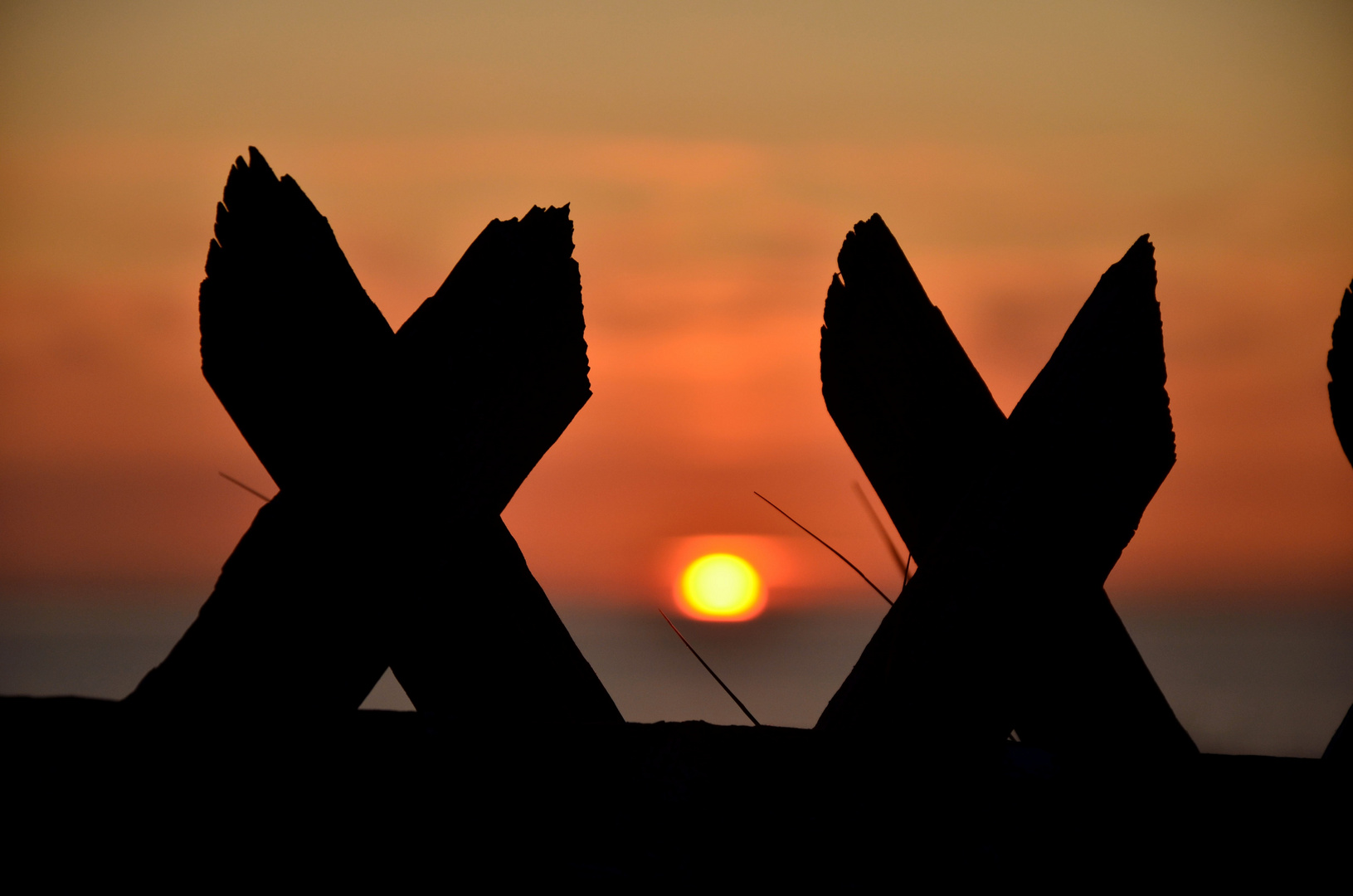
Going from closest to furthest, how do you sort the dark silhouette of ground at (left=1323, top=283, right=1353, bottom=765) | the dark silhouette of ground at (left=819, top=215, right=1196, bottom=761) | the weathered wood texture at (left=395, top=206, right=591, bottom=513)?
the dark silhouette of ground at (left=819, top=215, right=1196, bottom=761)
the weathered wood texture at (left=395, top=206, right=591, bottom=513)
the dark silhouette of ground at (left=1323, top=283, right=1353, bottom=765)

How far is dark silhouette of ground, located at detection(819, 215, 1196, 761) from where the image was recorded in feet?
4.77

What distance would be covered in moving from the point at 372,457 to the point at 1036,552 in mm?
997

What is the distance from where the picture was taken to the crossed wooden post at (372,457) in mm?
1465

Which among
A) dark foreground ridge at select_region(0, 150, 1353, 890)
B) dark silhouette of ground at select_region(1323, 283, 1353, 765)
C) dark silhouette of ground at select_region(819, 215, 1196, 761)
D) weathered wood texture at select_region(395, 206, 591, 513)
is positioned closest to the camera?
dark foreground ridge at select_region(0, 150, 1353, 890)

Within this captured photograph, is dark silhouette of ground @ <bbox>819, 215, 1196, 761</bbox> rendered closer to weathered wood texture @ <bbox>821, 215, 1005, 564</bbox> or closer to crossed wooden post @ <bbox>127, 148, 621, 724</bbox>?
weathered wood texture @ <bbox>821, 215, 1005, 564</bbox>

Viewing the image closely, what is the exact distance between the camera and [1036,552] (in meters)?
1.50

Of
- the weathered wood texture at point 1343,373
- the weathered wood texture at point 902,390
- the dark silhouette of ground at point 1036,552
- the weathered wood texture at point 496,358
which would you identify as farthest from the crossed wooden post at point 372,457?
the weathered wood texture at point 1343,373

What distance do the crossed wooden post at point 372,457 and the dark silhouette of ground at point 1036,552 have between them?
601 mm

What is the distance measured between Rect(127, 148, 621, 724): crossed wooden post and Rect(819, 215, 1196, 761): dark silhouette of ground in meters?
0.60

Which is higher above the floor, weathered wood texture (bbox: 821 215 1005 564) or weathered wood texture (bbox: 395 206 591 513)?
weathered wood texture (bbox: 821 215 1005 564)

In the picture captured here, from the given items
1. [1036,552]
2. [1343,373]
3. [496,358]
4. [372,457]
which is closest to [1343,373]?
[1343,373]

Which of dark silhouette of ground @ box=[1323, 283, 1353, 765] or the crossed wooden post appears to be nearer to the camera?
the crossed wooden post

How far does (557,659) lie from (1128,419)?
3.37 ft

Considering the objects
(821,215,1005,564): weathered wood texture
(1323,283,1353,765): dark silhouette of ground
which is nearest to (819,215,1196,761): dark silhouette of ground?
(821,215,1005,564): weathered wood texture
